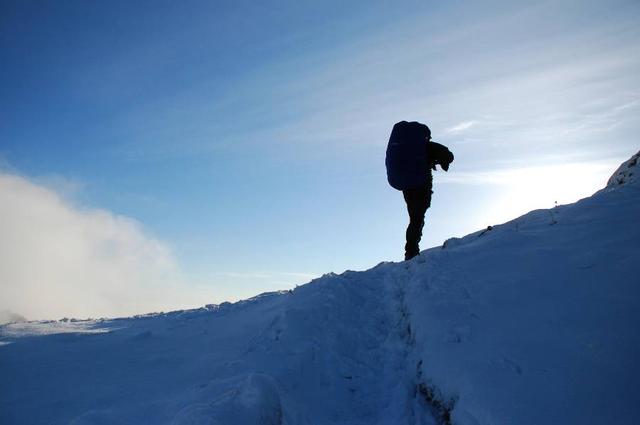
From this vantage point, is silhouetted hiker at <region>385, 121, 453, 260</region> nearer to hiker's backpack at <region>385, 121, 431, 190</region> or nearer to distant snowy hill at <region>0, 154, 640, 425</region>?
hiker's backpack at <region>385, 121, 431, 190</region>

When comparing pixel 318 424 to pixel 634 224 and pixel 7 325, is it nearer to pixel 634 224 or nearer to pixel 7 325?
pixel 634 224

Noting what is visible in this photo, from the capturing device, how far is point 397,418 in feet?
22.7

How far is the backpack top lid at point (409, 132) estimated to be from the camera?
12344 millimetres

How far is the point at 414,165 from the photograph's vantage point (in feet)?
40.4

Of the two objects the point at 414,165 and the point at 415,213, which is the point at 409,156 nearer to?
the point at 414,165

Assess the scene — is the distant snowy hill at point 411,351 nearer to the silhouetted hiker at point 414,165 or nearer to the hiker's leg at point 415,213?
the hiker's leg at point 415,213

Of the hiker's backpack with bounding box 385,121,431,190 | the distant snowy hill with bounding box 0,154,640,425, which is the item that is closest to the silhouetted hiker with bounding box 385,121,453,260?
the hiker's backpack with bounding box 385,121,431,190

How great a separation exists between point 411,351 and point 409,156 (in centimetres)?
587

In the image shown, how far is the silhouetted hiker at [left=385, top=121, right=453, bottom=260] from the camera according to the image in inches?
485

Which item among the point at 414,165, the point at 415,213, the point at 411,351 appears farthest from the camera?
the point at 415,213

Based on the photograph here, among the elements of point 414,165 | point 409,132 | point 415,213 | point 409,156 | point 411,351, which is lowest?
point 411,351

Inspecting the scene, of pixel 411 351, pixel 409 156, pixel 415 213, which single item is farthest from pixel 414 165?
pixel 411 351

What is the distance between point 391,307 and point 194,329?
4396mm

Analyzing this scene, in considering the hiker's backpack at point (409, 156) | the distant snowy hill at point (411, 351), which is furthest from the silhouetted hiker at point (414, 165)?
the distant snowy hill at point (411, 351)
